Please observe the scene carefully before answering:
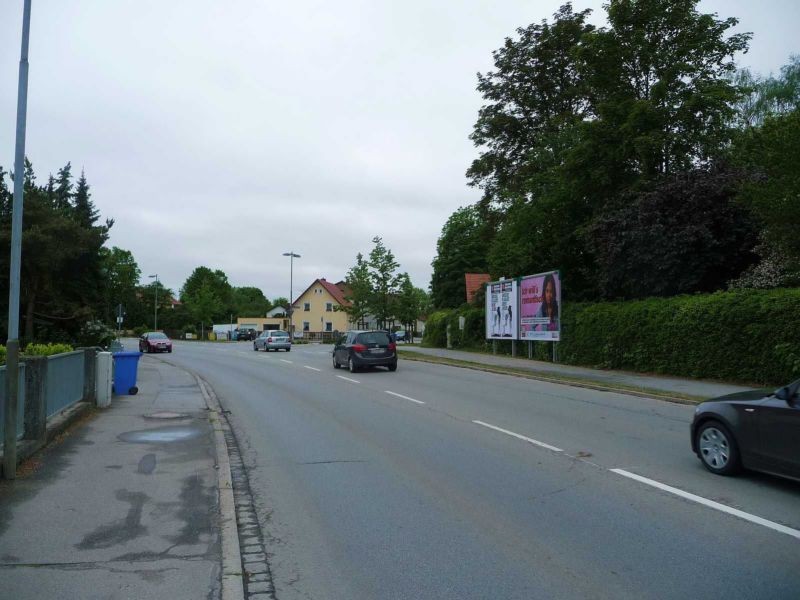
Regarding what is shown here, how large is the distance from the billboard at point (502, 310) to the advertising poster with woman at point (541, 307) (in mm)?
564

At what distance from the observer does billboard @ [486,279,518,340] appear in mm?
30438

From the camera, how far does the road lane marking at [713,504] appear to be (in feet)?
17.6

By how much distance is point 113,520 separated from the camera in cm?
556

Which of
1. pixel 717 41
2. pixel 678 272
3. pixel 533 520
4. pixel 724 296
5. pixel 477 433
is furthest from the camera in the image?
pixel 717 41

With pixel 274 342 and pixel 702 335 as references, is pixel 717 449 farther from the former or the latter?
pixel 274 342

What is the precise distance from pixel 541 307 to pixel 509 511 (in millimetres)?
22746

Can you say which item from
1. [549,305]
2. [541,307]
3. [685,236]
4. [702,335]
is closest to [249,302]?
[541,307]

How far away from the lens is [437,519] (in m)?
5.75

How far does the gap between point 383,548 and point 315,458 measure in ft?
11.9

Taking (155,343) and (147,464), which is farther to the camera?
(155,343)

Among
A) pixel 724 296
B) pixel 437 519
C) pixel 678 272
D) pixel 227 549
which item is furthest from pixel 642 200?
pixel 227 549

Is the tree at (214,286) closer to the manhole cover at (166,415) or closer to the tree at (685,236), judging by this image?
the tree at (685,236)

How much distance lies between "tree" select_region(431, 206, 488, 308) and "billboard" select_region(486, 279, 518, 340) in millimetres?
37403

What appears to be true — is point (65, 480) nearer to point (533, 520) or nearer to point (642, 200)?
point (533, 520)
